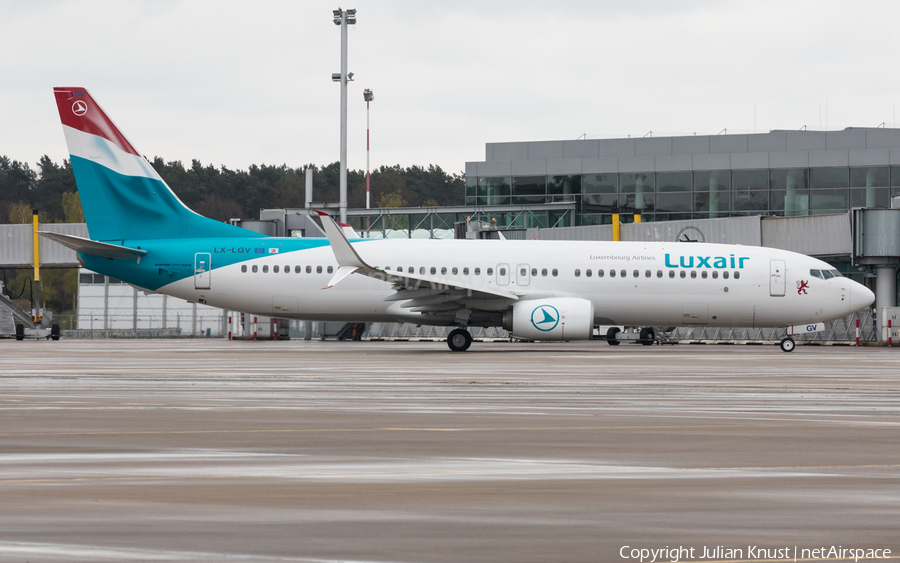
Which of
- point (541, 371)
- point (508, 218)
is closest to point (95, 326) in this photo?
point (508, 218)

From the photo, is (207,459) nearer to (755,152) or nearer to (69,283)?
(755,152)

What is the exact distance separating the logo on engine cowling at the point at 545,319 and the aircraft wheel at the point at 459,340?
241 cm

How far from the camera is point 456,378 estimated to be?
17812 mm

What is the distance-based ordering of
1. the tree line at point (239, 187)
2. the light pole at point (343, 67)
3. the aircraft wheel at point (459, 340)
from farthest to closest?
the tree line at point (239, 187) < the light pole at point (343, 67) < the aircraft wheel at point (459, 340)

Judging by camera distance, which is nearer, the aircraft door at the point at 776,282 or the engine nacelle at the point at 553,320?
the engine nacelle at the point at 553,320

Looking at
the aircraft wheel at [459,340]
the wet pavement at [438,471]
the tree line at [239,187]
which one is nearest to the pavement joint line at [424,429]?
the wet pavement at [438,471]

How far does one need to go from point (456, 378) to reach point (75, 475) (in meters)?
11.1

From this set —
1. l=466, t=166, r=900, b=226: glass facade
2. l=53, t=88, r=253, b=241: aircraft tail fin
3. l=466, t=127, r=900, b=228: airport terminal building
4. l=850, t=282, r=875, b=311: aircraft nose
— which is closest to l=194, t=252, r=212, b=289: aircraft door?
l=53, t=88, r=253, b=241: aircraft tail fin

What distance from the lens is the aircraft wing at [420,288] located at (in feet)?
91.8

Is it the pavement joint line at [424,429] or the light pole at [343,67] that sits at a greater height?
the light pole at [343,67]

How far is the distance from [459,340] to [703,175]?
35.5 meters

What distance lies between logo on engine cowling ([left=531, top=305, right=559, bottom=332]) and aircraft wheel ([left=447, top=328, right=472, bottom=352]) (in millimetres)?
2408

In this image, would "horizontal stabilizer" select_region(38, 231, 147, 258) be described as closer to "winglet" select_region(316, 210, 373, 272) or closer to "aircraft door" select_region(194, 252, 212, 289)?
"aircraft door" select_region(194, 252, 212, 289)

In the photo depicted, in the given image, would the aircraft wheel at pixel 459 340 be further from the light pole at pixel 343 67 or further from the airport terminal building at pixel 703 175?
the airport terminal building at pixel 703 175
